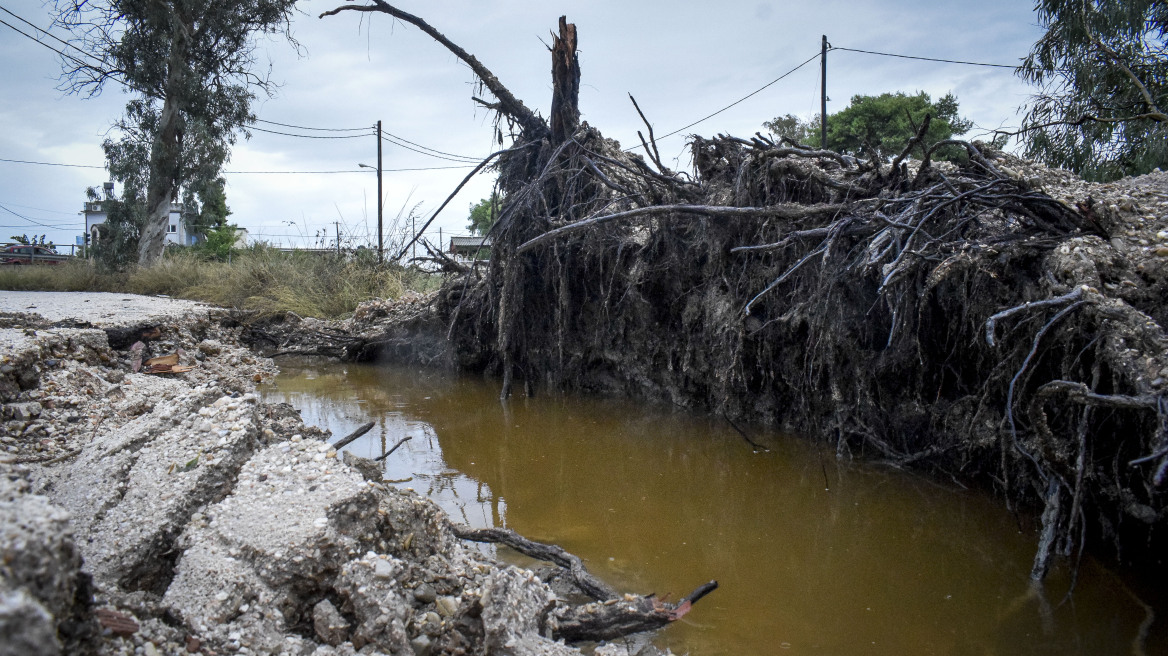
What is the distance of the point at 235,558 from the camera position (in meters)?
2.19

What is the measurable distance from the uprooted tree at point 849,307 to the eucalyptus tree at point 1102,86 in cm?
780

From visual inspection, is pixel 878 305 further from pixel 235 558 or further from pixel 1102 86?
pixel 1102 86

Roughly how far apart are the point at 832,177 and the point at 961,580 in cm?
294

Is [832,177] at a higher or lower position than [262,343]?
higher

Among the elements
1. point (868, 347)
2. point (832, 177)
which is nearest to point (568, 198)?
point (832, 177)

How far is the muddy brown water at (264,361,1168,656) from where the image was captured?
270cm

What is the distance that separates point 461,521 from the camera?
12.5ft

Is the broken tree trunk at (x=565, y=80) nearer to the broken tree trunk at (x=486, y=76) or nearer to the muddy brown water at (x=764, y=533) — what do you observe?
the broken tree trunk at (x=486, y=76)

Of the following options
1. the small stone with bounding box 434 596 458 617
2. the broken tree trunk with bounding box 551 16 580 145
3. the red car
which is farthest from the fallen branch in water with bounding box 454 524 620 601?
the red car

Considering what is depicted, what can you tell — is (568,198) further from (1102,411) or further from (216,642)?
(216,642)

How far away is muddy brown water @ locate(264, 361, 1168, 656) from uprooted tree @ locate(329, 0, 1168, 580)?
279 mm

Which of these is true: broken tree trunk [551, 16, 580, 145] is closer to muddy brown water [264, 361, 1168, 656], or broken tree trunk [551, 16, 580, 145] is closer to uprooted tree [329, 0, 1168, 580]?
uprooted tree [329, 0, 1168, 580]

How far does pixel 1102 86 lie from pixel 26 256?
30.1 meters

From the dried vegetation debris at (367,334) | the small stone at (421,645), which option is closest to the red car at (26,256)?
the dried vegetation debris at (367,334)
